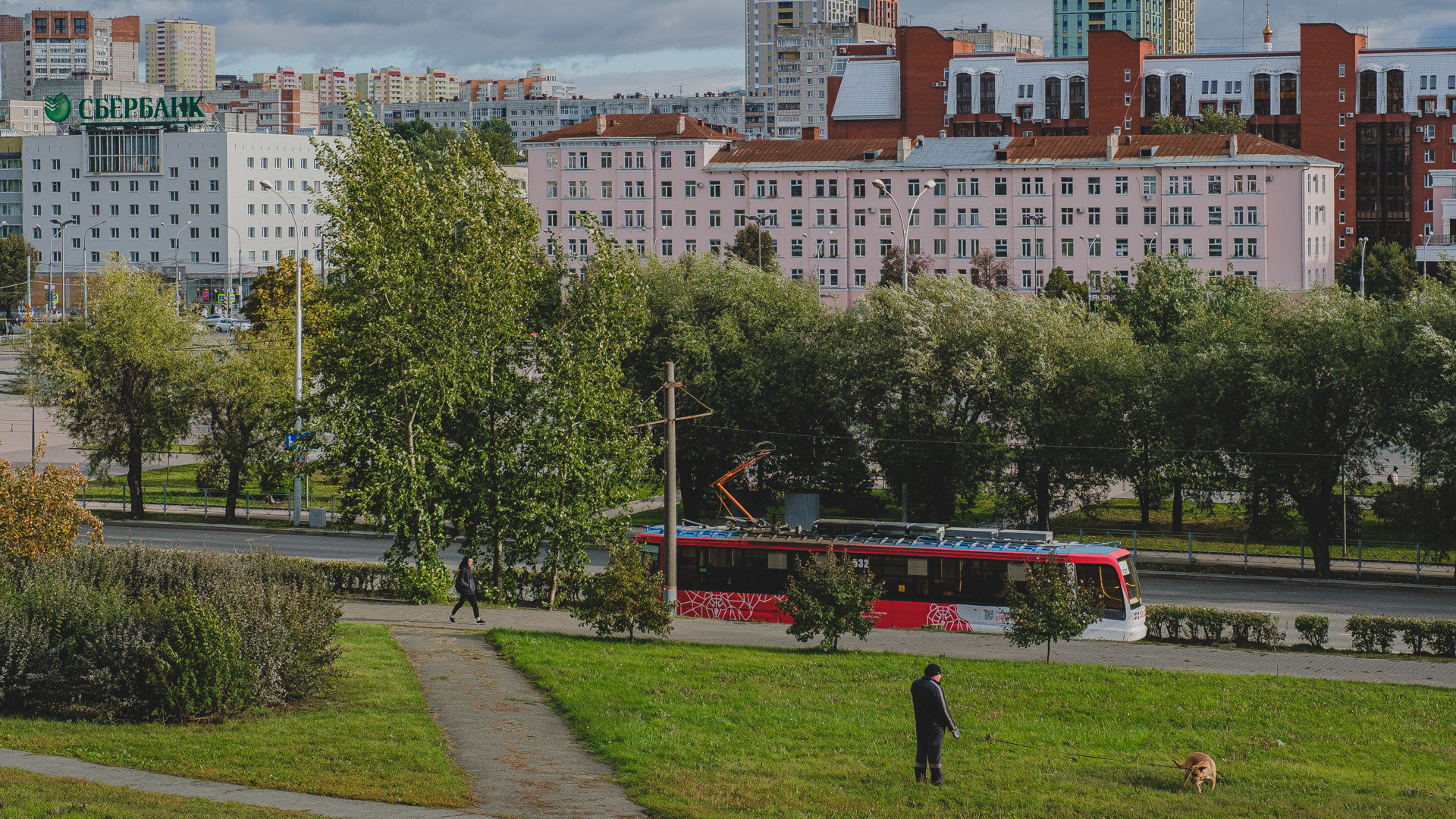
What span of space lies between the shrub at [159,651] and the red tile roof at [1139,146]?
90.6 m

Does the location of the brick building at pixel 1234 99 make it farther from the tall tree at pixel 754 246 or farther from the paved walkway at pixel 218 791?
the paved walkway at pixel 218 791

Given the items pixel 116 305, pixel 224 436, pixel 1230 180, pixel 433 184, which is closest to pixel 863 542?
pixel 433 184

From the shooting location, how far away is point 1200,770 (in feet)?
55.9

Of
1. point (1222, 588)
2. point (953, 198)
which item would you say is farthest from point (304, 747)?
point (953, 198)

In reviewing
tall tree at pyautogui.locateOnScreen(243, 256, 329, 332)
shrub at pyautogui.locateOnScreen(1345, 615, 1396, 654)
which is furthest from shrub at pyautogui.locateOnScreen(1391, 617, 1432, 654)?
tall tree at pyautogui.locateOnScreen(243, 256, 329, 332)

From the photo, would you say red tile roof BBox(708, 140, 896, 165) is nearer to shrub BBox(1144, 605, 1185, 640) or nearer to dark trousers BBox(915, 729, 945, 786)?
shrub BBox(1144, 605, 1185, 640)

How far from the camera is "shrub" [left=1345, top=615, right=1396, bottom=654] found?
28.7 m

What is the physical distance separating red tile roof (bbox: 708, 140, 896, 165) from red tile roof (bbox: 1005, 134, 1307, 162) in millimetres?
10146

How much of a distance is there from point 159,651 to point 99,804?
4802 millimetres

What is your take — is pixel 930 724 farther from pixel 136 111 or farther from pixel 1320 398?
pixel 136 111

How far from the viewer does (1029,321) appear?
45344mm

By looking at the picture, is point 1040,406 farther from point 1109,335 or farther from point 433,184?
Result: point 433,184

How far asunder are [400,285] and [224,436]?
72.7 feet

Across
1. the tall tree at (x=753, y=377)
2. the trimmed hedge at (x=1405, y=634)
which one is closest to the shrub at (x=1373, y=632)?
the trimmed hedge at (x=1405, y=634)
